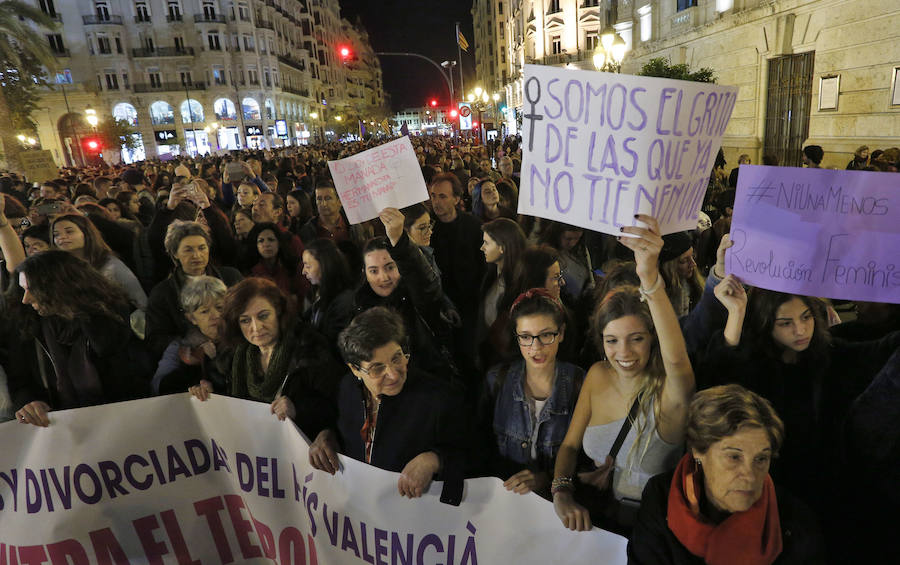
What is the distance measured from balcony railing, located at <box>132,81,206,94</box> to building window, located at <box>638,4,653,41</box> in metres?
55.9

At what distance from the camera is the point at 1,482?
2980 millimetres

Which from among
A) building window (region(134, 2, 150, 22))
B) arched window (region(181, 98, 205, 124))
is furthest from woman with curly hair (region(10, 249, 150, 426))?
building window (region(134, 2, 150, 22))

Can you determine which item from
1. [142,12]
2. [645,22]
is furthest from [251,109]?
[645,22]

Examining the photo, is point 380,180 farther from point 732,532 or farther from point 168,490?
point 732,532

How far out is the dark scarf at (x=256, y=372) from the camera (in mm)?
2979

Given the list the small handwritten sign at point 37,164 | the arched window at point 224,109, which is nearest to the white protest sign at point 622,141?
the small handwritten sign at point 37,164

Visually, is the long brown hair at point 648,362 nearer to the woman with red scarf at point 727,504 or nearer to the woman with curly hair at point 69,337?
the woman with red scarf at point 727,504

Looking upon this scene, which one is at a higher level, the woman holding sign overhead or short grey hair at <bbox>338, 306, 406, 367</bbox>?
short grey hair at <bbox>338, 306, 406, 367</bbox>

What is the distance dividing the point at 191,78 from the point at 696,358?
72.8m

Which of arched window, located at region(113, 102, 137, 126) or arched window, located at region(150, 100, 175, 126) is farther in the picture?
arched window, located at region(150, 100, 175, 126)

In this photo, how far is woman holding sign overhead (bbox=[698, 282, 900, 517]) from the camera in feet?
7.71

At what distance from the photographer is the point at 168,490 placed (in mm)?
3096

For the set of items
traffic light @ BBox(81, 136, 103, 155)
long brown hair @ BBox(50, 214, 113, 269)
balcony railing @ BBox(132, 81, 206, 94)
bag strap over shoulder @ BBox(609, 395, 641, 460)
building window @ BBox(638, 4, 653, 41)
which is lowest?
bag strap over shoulder @ BBox(609, 395, 641, 460)

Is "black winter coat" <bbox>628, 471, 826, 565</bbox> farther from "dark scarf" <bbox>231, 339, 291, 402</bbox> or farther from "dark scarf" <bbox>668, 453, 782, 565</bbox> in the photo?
"dark scarf" <bbox>231, 339, 291, 402</bbox>
